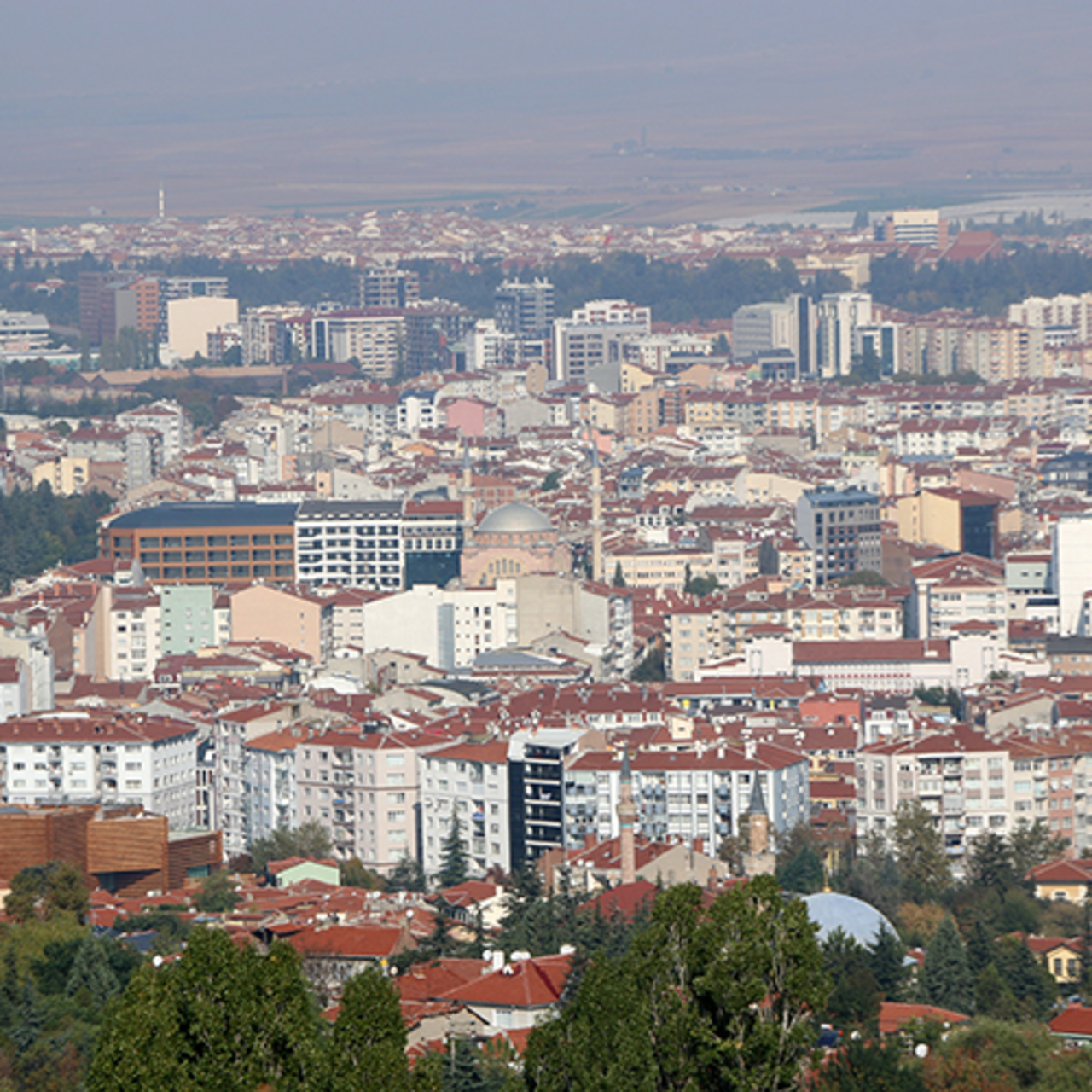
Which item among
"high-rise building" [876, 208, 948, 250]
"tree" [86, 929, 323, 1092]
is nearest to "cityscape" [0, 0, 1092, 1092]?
"tree" [86, 929, 323, 1092]

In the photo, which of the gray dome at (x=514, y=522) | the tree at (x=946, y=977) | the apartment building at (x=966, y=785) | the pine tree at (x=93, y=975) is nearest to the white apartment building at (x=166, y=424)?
the gray dome at (x=514, y=522)

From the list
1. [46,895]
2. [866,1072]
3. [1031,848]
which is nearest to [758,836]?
[1031,848]

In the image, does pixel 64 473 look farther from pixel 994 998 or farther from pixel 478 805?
pixel 994 998

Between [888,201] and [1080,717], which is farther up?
[888,201]

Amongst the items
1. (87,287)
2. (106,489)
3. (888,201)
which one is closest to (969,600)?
(106,489)

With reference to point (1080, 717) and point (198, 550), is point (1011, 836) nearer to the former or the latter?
point (1080, 717)

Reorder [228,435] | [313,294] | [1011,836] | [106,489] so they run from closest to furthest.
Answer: [1011,836]
[106,489]
[228,435]
[313,294]
